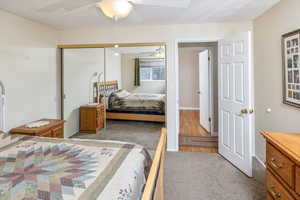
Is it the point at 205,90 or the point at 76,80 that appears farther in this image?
the point at 205,90

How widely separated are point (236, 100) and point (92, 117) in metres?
2.61

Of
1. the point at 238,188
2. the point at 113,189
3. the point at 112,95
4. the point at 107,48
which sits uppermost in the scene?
the point at 107,48

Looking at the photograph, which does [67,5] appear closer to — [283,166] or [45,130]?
[45,130]

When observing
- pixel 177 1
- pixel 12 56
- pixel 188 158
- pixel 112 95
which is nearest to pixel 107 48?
pixel 112 95

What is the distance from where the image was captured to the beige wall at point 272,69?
6.98 ft

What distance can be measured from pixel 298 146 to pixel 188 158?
1.95 meters

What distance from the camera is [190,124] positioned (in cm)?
530

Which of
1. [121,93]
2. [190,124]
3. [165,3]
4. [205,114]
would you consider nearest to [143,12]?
[165,3]

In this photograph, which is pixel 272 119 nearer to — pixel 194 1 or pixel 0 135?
pixel 194 1

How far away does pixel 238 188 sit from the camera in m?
2.30

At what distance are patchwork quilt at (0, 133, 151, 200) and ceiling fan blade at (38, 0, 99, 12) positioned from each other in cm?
163

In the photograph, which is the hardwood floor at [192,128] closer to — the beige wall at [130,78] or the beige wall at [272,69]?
the beige wall at [272,69]

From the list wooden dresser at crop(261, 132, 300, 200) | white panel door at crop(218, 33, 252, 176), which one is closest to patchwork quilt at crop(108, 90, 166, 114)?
white panel door at crop(218, 33, 252, 176)

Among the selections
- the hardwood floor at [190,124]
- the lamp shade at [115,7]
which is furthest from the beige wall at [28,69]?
the hardwood floor at [190,124]
